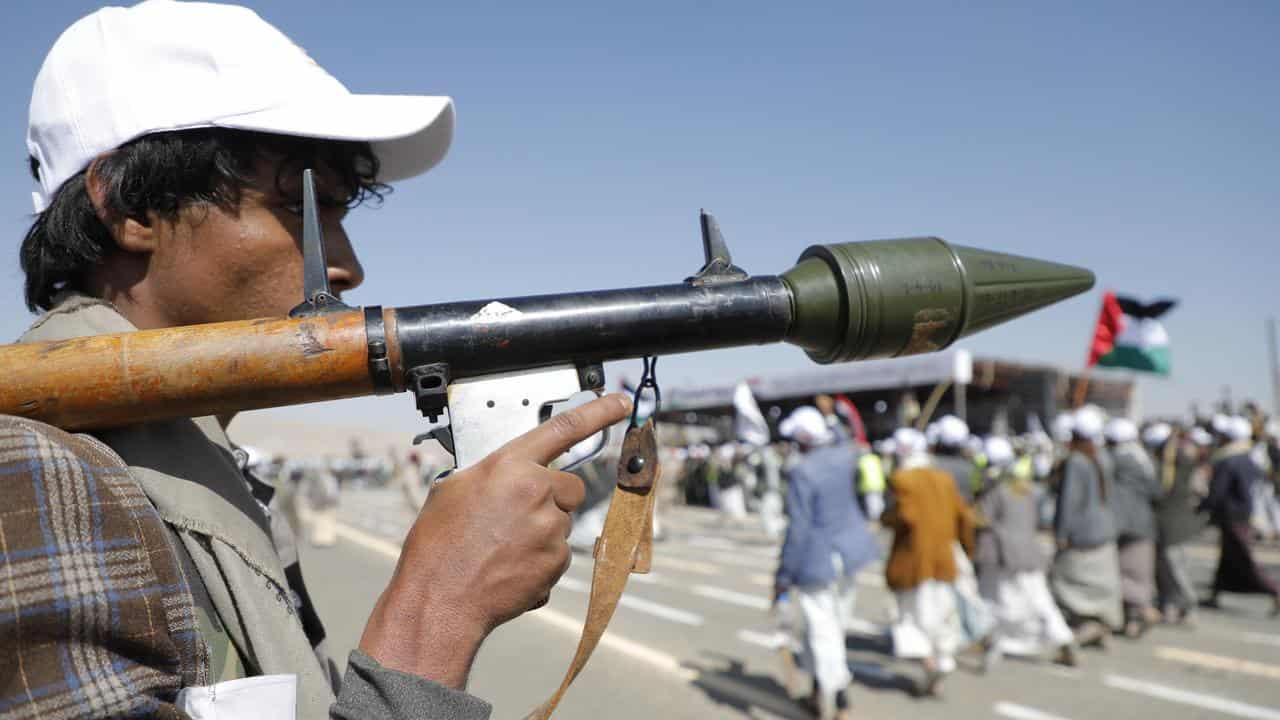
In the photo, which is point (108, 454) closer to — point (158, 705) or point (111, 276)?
point (158, 705)

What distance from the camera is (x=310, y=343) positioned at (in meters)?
1.24

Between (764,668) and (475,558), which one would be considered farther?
(764,668)

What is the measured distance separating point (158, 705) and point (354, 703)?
0.23 metres

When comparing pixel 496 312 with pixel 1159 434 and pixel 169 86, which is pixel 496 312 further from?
pixel 1159 434

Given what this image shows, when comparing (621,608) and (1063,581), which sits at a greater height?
(1063,581)

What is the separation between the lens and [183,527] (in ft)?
3.91

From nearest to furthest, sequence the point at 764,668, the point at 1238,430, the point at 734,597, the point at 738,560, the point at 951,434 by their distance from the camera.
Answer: the point at 764,668 → the point at 951,434 → the point at 1238,430 → the point at 734,597 → the point at 738,560

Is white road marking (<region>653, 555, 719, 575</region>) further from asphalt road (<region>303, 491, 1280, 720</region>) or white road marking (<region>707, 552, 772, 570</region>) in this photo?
asphalt road (<region>303, 491, 1280, 720</region>)

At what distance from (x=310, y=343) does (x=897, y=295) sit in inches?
37.3

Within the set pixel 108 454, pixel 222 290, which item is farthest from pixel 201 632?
pixel 222 290

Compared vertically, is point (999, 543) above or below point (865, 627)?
above

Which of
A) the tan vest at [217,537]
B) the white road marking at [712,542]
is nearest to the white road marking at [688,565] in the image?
the white road marking at [712,542]

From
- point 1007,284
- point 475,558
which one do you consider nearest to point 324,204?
point 475,558

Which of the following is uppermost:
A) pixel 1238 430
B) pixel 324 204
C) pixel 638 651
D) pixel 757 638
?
pixel 324 204
